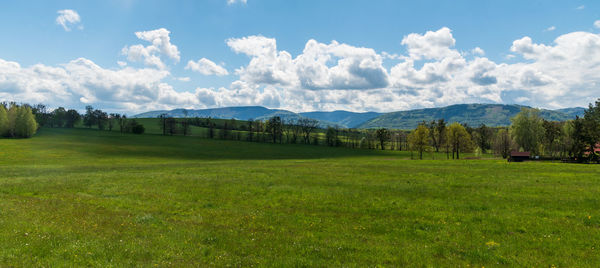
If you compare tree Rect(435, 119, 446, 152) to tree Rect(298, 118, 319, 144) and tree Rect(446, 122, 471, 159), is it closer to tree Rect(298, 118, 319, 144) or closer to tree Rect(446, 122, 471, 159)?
tree Rect(446, 122, 471, 159)

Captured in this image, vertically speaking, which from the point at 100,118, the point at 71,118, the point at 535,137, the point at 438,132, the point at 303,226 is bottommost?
the point at 303,226

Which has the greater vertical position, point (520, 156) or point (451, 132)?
point (451, 132)

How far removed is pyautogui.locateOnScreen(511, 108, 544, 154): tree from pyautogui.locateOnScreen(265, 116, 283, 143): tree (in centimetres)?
10997

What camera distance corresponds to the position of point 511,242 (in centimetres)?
1309

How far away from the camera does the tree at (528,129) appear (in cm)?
8525

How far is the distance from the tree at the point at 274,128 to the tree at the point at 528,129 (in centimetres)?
10997

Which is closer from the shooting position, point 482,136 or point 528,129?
point 528,129

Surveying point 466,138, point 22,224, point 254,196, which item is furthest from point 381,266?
point 466,138

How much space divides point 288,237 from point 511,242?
10.2 metres

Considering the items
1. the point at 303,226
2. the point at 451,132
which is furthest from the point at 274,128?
the point at 303,226

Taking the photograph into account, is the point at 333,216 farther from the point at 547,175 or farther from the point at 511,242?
the point at 547,175

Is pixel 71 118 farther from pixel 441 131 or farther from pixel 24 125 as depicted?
pixel 441 131

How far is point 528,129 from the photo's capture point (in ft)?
280

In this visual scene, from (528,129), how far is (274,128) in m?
114
